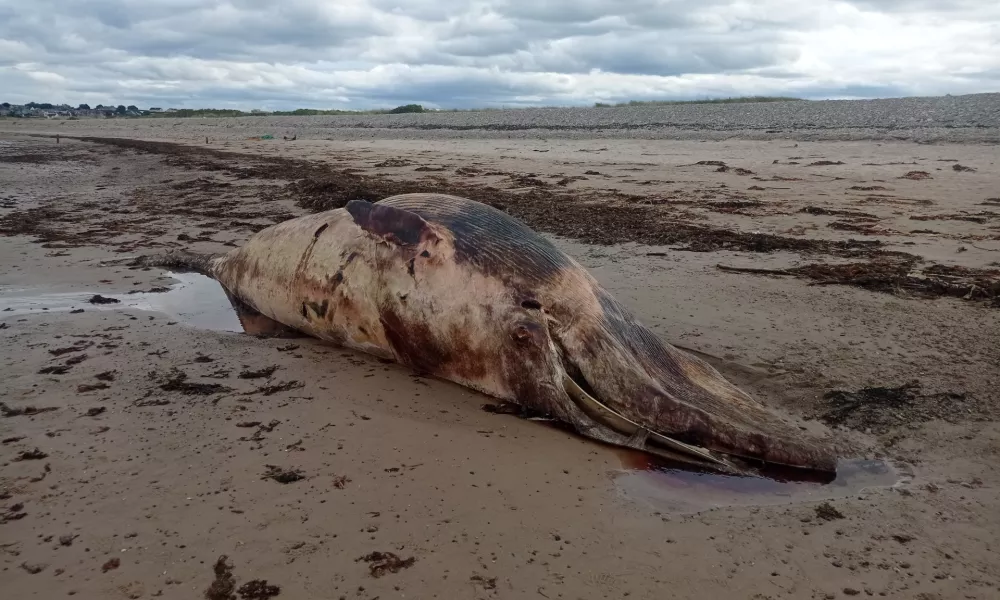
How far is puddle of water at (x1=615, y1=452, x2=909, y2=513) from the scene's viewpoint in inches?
108

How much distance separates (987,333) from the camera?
4.43 m

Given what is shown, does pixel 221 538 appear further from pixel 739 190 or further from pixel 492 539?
pixel 739 190

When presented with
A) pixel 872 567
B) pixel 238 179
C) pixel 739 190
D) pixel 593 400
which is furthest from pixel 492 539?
pixel 238 179

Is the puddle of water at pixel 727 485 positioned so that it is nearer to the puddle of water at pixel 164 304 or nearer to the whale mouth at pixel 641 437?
the whale mouth at pixel 641 437

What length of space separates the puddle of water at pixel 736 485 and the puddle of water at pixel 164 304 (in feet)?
10.6

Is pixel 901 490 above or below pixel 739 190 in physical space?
below

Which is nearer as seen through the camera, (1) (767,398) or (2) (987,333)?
(1) (767,398)

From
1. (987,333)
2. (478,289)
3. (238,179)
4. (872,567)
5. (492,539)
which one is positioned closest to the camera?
(872,567)

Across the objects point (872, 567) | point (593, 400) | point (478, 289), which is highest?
point (478, 289)

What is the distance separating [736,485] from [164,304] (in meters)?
4.64

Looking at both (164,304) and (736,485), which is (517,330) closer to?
(736,485)

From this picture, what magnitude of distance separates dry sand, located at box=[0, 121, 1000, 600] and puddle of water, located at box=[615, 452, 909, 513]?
0.01 metres

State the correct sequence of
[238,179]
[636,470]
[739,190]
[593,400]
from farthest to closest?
[238,179] → [739,190] → [593,400] → [636,470]

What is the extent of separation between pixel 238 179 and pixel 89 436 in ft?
39.2
